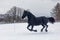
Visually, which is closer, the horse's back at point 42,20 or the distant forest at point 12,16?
the horse's back at point 42,20

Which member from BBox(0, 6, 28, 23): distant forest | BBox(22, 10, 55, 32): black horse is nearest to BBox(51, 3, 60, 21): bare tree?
BBox(22, 10, 55, 32): black horse

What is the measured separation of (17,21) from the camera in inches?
65.6

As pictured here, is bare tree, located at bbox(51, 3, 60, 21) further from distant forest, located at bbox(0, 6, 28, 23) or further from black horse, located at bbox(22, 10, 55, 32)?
distant forest, located at bbox(0, 6, 28, 23)

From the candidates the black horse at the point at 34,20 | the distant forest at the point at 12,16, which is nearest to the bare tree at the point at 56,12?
the black horse at the point at 34,20

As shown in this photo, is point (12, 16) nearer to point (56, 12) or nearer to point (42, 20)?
point (42, 20)

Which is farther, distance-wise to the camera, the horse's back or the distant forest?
the distant forest

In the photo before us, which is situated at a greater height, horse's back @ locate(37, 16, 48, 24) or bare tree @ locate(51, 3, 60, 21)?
bare tree @ locate(51, 3, 60, 21)

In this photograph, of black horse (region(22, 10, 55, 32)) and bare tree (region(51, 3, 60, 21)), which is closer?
black horse (region(22, 10, 55, 32))

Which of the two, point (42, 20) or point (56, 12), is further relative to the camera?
point (56, 12)

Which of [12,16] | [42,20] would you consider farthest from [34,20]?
[12,16]

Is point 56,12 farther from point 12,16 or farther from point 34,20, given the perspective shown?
point 12,16

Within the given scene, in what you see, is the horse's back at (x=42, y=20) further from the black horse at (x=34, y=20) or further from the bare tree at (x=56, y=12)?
the bare tree at (x=56, y=12)

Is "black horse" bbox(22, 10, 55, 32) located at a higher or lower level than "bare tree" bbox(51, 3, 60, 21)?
lower

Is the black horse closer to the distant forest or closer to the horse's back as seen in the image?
the horse's back
